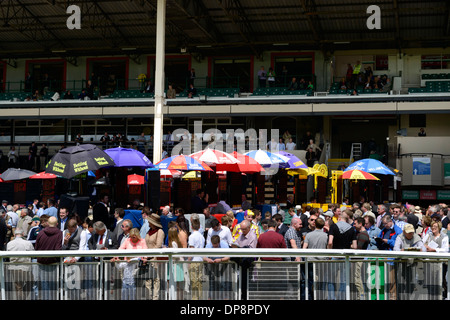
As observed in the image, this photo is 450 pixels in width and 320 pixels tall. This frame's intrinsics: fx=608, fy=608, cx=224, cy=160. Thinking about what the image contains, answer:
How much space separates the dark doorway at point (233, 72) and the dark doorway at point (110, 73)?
6140 mm

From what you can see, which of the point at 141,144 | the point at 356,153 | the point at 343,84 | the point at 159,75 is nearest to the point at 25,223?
the point at 159,75

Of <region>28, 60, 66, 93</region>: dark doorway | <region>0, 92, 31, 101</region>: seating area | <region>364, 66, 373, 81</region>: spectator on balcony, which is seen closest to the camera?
<region>364, 66, 373, 81</region>: spectator on balcony

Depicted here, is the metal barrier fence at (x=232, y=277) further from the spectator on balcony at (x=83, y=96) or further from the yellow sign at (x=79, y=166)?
the spectator on balcony at (x=83, y=96)

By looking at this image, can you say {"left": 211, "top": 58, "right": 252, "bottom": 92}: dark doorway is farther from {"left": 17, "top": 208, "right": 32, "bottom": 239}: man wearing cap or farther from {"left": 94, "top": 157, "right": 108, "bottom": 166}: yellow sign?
{"left": 94, "top": 157, "right": 108, "bottom": 166}: yellow sign

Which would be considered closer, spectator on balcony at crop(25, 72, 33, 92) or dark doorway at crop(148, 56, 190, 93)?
dark doorway at crop(148, 56, 190, 93)

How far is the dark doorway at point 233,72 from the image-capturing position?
39.4 meters

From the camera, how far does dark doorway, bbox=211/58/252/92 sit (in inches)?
1553

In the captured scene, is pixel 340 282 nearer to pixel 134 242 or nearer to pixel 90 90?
pixel 134 242

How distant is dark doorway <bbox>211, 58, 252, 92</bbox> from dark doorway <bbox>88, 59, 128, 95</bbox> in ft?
20.1

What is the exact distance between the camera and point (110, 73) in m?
41.4

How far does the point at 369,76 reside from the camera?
35.4 meters

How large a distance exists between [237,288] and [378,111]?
2692cm

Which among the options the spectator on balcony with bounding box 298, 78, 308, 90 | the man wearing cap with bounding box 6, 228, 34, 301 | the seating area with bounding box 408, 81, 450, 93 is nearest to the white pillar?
the spectator on balcony with bounding box 298, 78, 308, 90

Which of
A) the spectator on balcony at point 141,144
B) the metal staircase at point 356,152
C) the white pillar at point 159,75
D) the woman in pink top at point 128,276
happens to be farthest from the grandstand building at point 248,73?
the woman in pink top at point 128,276
